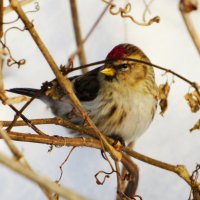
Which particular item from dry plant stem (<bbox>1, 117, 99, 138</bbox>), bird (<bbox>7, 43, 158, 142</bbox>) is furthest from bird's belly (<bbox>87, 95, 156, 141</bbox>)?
dry plant stem (<bbox>1, 117, 99, 138</bbox>)

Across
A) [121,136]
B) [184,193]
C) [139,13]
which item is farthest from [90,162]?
[139,13]

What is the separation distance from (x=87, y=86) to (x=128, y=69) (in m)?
0.23

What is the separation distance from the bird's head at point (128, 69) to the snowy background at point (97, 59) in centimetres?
34

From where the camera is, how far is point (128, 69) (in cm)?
301

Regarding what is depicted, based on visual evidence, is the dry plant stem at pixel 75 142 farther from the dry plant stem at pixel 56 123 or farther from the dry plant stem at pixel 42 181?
the dry plant stem at pixel 42 181

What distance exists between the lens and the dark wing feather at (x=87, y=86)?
10.2 feet

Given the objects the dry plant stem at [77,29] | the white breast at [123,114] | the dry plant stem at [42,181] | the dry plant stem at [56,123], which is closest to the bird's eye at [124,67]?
the white breast at [123,114]

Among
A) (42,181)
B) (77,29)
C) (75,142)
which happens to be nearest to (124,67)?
(77,29)

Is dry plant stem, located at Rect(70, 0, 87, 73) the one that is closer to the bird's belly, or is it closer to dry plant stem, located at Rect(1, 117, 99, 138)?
the bird's belly

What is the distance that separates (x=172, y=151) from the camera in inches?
126

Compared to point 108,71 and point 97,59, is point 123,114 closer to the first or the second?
point 108,71

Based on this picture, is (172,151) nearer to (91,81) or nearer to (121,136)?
(121,136)

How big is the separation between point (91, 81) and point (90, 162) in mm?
366

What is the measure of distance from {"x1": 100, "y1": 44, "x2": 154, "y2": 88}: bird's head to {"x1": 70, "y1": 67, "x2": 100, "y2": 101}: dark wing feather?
8 centimetres
